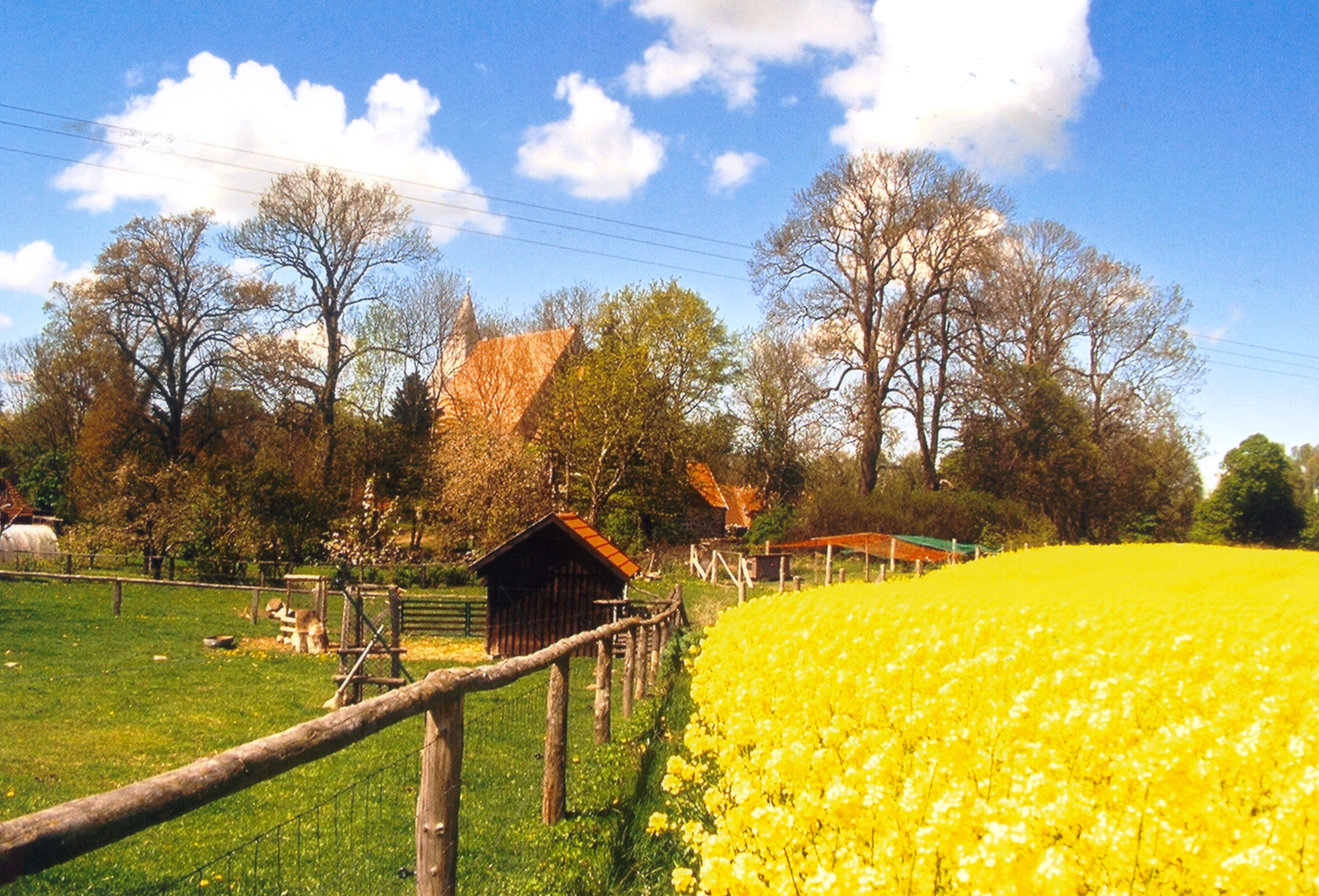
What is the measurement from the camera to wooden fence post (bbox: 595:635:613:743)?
7219 millimetres

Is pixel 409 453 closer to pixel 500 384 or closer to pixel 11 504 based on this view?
pixel 500 384

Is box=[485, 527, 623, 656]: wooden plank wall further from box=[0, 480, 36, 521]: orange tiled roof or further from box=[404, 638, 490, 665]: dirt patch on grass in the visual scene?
box=[0, 480, 36, 521]: orange tiled roof

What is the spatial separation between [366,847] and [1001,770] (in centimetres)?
352

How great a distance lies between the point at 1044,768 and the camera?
11.3 feet

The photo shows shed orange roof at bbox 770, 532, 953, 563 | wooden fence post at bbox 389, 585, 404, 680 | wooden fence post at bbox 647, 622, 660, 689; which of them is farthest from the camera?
→ shed orange roof at bbox 770, 532, 953, 563

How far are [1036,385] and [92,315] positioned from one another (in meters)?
34.8

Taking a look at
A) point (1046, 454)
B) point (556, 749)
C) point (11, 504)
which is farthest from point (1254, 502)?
point (11, 504)

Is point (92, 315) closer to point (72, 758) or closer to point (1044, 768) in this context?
point (72, 758)

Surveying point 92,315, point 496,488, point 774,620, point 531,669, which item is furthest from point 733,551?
point 531,669

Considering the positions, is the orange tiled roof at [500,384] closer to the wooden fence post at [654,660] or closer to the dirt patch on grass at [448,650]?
the dirt patch on grass at [448,650]

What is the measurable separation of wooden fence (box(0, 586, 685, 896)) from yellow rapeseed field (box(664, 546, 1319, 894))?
0.78 meters

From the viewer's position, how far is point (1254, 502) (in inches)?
1603

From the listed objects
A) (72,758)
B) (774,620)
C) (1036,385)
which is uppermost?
(1036,385)

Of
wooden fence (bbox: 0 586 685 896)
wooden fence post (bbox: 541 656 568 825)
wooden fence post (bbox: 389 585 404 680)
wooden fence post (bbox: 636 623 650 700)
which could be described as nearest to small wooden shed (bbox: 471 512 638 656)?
wooden fence post (bbox: 389 585 404 680)
